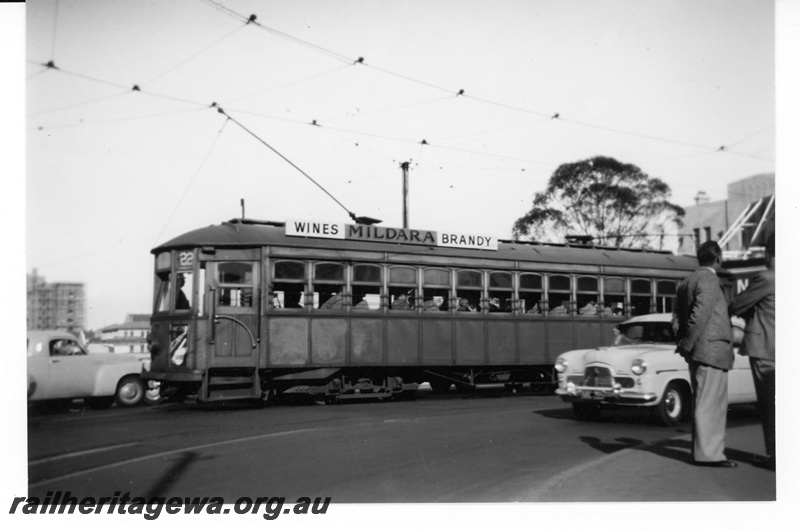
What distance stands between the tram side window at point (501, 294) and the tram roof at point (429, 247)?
328 millimetres

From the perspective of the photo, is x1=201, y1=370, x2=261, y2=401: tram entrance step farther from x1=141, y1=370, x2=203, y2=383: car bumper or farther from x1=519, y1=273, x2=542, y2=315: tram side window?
x1=519, y1=273, x2=542, y2=315: tram side window

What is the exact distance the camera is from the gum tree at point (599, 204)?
1339cm

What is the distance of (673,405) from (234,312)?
20.6 ft

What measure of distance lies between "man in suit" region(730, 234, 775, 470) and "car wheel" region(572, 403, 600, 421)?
2978mm

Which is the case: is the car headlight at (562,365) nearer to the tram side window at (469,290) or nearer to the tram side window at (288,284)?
the tram side window at (469,290)

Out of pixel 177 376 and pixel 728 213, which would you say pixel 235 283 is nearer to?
pixel 177 376

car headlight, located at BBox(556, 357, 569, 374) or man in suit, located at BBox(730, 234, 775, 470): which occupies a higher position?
man in suit, located at BBox(730, 234, 775, 470)

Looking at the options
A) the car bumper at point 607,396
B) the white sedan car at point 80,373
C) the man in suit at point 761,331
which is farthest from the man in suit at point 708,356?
the white sedan car at point 80,373

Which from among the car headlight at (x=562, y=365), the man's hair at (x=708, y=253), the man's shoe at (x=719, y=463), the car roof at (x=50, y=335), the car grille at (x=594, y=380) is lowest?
the man's shoe at (x=719, y=463)

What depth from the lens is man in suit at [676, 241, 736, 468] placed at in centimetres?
585

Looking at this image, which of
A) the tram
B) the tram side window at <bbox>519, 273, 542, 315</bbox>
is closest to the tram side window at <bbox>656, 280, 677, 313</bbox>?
the tram

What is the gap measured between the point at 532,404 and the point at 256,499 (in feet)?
18.2

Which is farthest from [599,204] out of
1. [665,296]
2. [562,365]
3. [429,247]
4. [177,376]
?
[177,376]
